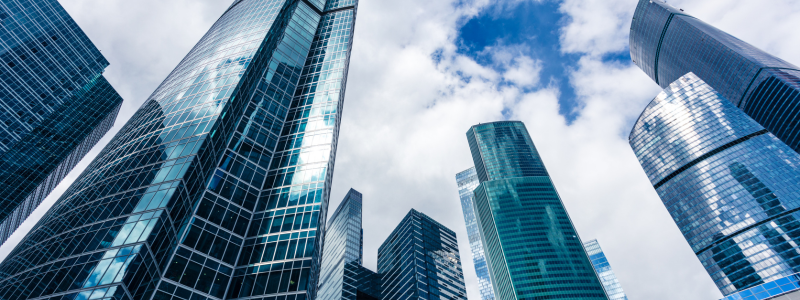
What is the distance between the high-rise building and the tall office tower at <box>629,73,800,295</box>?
123417 millimetres

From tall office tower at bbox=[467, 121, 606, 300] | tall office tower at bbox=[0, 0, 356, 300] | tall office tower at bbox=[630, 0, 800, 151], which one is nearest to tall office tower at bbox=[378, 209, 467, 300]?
tall office tower at bbox=[467, 121, 606, 300]

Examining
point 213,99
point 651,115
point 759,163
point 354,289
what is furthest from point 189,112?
point 651,115

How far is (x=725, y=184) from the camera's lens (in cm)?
13262

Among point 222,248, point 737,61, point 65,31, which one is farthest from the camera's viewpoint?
point 737,61

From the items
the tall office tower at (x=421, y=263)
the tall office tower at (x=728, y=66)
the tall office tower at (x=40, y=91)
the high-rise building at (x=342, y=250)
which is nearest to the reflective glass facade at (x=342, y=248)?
the high-rise building at (x=342, y=250)

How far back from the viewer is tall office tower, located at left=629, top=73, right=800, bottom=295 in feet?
383

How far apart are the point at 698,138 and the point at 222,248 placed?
569ft

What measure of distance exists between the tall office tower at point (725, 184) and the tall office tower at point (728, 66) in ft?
21.2

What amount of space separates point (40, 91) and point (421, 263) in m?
112

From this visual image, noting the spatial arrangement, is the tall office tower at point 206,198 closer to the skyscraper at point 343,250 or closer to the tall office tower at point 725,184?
the skyscraper at point 343,250

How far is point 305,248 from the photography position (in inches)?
1559

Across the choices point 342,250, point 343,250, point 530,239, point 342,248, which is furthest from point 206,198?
point 530,239

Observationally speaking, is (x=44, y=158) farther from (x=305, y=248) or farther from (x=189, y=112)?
(x=305, y=248)

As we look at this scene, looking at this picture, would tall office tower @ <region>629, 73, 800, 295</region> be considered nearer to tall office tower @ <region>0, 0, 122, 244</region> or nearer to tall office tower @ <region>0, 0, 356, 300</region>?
tall office tower @ <region>0, 0, 356, 300</region>
